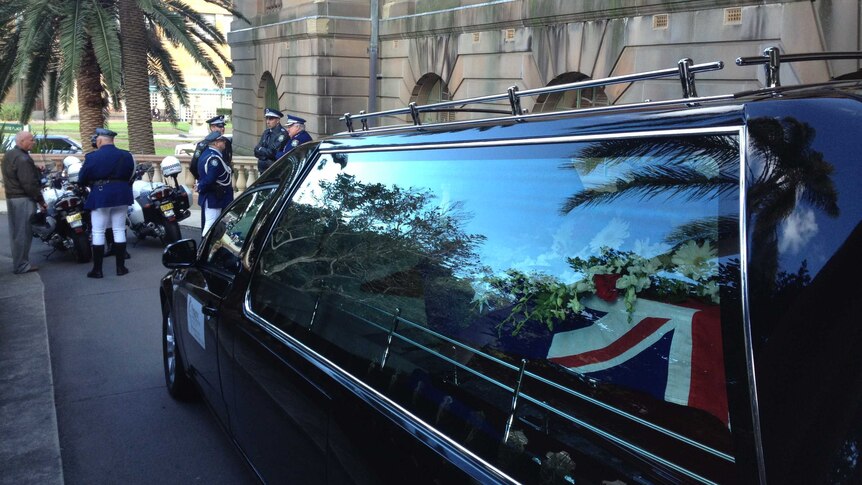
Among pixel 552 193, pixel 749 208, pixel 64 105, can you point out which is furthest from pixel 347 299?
pixel 64 105

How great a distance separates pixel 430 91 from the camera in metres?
17.9

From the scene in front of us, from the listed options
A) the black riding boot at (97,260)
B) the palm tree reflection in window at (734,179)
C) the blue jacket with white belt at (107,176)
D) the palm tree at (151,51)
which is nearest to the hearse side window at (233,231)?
the palm tree reflection in window at (734,179)

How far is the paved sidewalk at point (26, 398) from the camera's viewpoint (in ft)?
14.4

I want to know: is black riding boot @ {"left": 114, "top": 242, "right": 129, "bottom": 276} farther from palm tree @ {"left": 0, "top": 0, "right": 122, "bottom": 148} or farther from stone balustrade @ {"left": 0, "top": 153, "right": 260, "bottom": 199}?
palm tree @ {"left": 0, "top": 0, "right": 122, "bottom": 148}

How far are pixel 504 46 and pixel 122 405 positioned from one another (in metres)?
10.6

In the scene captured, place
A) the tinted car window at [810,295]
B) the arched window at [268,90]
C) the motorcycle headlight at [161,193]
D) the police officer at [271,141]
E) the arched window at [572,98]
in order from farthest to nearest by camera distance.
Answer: the arched window at [268,90], the arched window at [572,98], the police officer at [271,141], the motorcycle headlight at [161,193], the tinted car window at [810,295]

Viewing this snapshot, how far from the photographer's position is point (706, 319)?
5.33 ft

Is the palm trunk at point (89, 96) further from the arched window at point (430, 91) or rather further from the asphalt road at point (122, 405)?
the asphalt road at point (122, 405)

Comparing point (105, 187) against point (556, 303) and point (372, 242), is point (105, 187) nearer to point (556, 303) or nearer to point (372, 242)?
point (372, 242)

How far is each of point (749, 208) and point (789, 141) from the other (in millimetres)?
138

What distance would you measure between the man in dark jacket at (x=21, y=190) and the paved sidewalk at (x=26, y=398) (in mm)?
1450

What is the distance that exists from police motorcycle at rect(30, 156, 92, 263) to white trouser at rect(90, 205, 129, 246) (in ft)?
1.69

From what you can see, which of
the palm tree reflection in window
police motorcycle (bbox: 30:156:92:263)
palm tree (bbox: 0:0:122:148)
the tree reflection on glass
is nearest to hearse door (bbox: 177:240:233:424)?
the tree reflection on glass

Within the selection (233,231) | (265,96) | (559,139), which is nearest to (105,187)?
(233,231)
